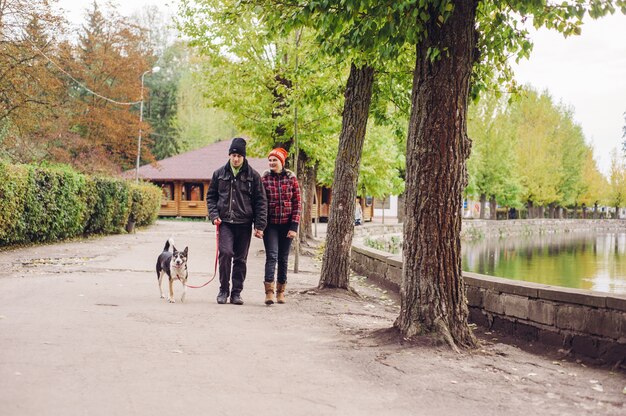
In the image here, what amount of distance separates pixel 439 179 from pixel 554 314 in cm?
197

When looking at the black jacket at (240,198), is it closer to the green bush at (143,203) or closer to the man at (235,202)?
the man at (235,202)

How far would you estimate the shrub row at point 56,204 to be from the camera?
54.3 feet

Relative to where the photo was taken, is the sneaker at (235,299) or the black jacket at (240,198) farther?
the sneaker at (235,299)

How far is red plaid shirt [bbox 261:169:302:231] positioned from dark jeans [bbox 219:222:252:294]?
16.0 inches

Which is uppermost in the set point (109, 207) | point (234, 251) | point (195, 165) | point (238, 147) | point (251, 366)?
point (195, 165)

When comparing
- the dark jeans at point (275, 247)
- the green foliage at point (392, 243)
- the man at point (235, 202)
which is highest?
the man at point (235, 202)

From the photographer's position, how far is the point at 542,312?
7656mm

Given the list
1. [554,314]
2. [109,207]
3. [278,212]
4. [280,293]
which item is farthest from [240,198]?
[109,207]

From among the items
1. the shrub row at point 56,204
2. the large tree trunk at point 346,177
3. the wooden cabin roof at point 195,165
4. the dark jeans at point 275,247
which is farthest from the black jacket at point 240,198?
the wooden cabin roof at point 195,165

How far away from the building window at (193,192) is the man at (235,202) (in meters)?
43.2

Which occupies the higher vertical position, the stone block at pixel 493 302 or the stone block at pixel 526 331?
the stone block at pixel 493 302

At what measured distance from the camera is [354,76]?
11211 millimetres

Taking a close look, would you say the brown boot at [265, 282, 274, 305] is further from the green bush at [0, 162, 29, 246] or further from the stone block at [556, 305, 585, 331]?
the green bush at [0, 162, 29, 246]

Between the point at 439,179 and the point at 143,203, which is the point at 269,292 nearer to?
the point at 439,179
